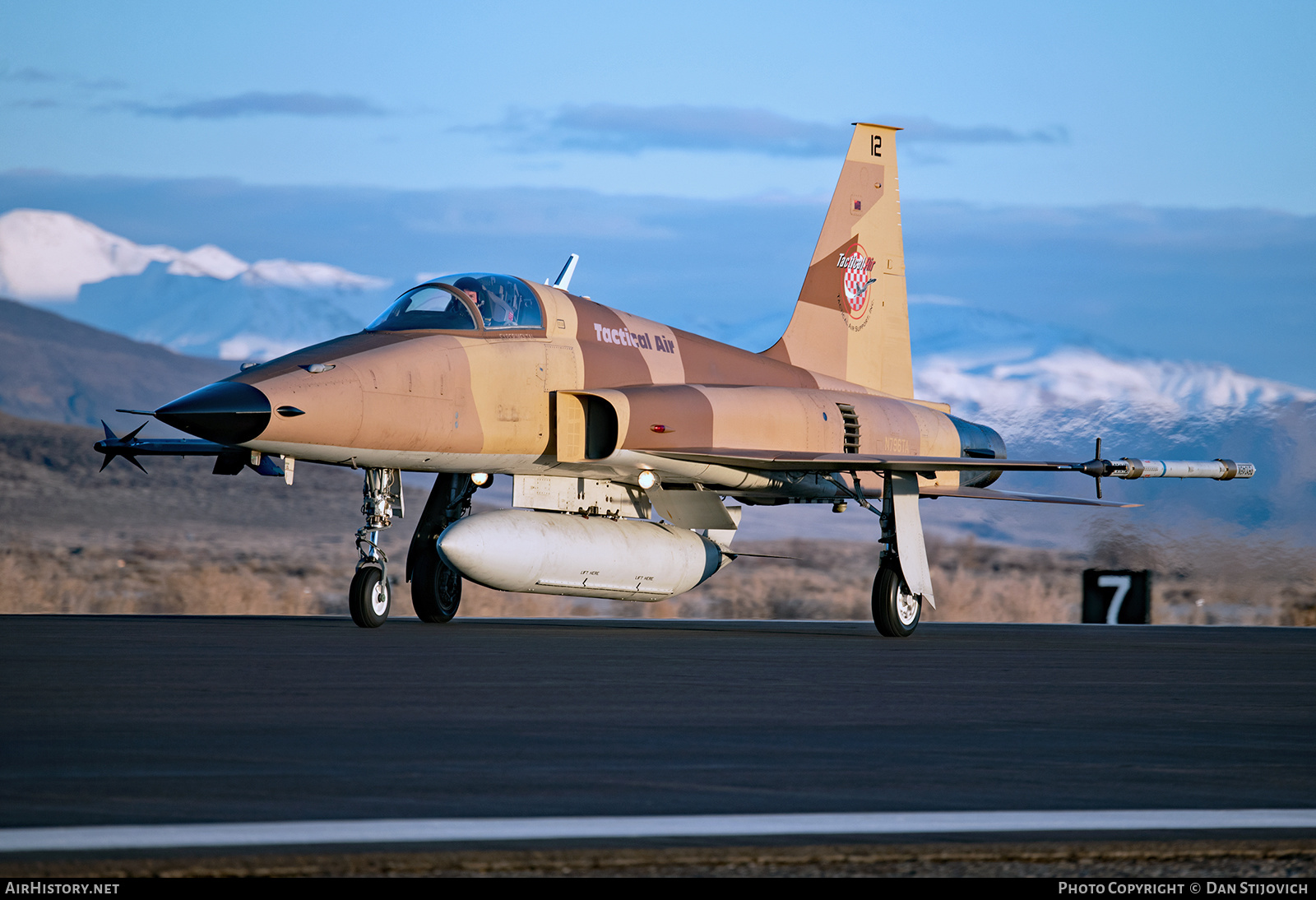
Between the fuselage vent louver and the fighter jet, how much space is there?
0.02m

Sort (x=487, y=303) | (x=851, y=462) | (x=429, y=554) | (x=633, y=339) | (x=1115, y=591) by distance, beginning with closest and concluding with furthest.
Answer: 1. (x=487, y=303)
2. (x=851, y=462)
3. (x=429, y=554)
4. (x=633, y=339)
5. (x=1115, y=591)

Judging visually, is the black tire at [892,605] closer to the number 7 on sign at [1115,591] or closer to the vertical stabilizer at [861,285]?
the vertical stabilizer at [861,285]

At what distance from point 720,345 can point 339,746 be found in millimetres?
11306

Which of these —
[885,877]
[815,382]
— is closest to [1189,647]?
[815,382]

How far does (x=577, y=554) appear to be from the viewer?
45.8 ft

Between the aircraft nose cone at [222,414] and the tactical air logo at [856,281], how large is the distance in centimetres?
901

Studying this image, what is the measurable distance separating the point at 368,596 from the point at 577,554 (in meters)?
1.80

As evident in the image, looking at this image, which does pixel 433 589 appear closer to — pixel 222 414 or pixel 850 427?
pixel 222 414

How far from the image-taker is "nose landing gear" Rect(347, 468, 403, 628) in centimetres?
1351

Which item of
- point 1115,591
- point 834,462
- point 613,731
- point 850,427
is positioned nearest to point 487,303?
point 834,462

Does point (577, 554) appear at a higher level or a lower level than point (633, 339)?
lower

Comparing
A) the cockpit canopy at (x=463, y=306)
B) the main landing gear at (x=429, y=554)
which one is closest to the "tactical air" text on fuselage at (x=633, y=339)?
the cockpit canopy at (x=463, y=306)

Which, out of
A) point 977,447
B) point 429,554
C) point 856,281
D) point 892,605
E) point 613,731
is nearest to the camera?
point 613,731
